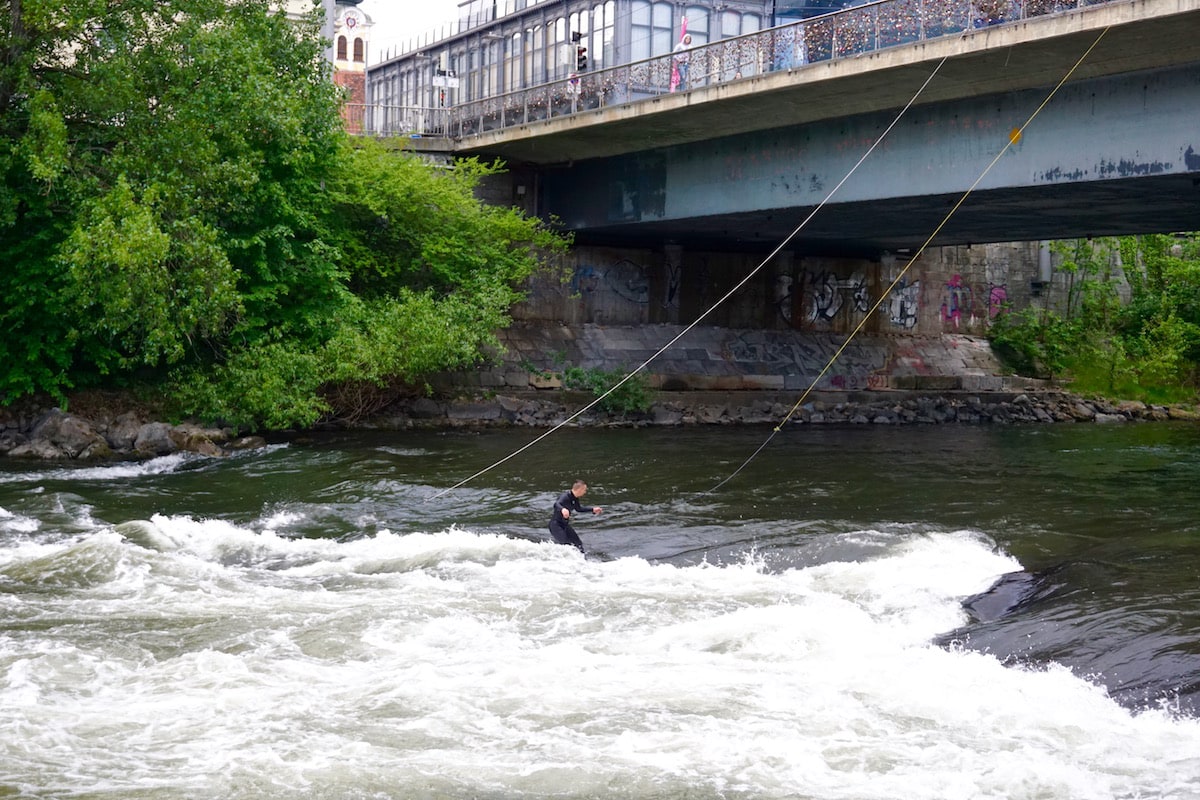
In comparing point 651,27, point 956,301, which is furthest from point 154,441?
point 956,301

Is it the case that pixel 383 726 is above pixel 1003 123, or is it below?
below

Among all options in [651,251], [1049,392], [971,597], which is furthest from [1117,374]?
[971,597]

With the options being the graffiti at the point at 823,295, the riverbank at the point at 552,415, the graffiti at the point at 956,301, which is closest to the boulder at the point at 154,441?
the riverbank at the point at 552,415

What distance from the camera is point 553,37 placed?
38.5 meters

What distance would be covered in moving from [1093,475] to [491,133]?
707 inches

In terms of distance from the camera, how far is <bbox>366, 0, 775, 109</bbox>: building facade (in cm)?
3553

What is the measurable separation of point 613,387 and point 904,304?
597 inches

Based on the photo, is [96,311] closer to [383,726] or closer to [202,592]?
[202,592]

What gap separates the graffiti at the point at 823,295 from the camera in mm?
41469

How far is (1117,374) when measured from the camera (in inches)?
1693

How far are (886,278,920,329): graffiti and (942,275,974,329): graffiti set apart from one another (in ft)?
4.29

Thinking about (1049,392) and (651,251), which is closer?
(651,251)

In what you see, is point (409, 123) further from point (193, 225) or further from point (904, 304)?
point (193, 225)

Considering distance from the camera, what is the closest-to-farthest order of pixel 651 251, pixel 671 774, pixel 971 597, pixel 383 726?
pixel 671 774
pixel 383 726
pixel 971 597
pixel 651 251
